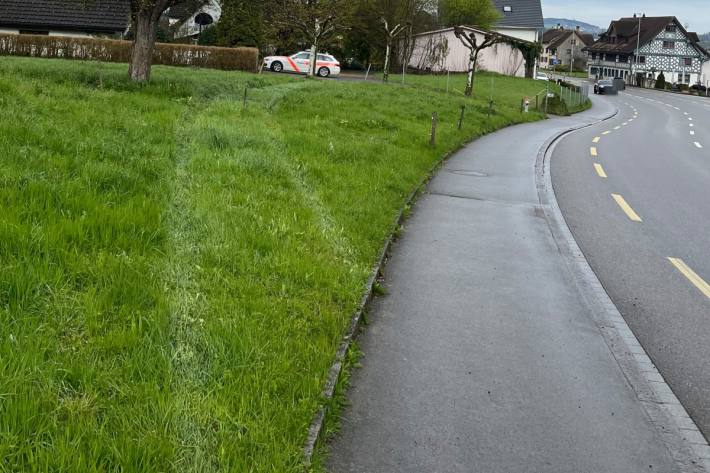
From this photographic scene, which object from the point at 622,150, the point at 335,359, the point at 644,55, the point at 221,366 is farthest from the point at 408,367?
the point at 644,55

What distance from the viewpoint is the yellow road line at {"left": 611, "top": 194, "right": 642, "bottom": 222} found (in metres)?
12.8

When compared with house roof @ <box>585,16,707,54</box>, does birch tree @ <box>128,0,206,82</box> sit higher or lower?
lower

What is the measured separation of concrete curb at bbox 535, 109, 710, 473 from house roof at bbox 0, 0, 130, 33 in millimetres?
40127

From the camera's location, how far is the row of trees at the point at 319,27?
22344 mm

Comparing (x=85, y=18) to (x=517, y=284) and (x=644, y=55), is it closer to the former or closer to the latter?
(x=517, y=284)

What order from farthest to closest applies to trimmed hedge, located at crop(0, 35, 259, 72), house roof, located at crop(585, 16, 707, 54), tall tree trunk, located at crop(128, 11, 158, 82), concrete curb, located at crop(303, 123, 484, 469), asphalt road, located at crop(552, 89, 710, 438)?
house roof, located at crop(585, 16, 707, 54)
trimmed hedge, located at crop(0, 35, 259, 72)
tall tree trunk, located at crop(128, 11, 158, 82)
asphalt road, located at crop(552, 89, 710, 438)
concrete curb, located at crop(303, 123, 484, 469)

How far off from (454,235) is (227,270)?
461 cm

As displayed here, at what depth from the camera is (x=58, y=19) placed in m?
43.7

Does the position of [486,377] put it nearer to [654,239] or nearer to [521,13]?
[654,239]

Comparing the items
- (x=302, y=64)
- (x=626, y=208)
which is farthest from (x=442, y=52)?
(x=626, y=208)

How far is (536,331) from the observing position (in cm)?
676

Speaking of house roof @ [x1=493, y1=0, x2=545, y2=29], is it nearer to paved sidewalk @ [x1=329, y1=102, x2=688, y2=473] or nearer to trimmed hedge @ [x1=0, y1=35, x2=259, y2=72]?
trimmed hedge @ [x1=0, y1=35, x2=259, y2=72]

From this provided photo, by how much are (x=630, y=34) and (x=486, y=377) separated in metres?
126

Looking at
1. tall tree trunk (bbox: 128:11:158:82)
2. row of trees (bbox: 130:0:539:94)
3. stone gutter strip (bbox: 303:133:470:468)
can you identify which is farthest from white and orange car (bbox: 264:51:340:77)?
stone gutter strip (bbox: 303:133:470:468)
